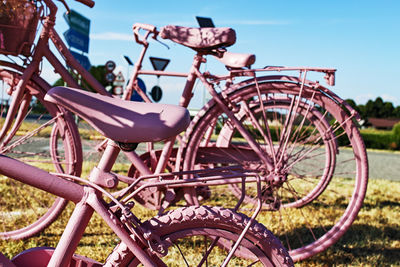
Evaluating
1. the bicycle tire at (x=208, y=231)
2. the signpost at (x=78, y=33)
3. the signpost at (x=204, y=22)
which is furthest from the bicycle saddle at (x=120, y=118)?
the signpost at (x=78, y=33)

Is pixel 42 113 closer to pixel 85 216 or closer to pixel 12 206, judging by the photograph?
pixel 12 206

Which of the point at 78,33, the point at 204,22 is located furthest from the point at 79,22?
the point at 204,22

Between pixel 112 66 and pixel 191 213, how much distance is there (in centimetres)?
864

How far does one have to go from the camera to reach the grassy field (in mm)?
2607

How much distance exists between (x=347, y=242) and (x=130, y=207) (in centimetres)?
221

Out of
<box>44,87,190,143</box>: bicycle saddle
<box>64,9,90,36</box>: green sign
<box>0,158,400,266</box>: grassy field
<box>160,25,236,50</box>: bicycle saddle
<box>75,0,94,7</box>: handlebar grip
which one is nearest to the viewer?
<box>44,87,190,143</box>: bicycle saddle

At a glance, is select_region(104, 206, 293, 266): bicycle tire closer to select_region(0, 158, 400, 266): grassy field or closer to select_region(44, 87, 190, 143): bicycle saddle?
select_region(44, 87, 190, 143): bicycle saddle

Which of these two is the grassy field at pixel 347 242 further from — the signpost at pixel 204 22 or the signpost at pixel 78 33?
the signpost at pixel 78 33

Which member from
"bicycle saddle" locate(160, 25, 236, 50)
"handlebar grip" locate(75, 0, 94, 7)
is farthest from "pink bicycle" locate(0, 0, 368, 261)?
"handlebar grip" locate(75, 0, 94, 7)

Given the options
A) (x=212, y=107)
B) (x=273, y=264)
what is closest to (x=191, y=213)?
(x=273, y=264)

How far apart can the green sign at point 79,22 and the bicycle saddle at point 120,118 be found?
841 centimetres

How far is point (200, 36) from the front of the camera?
2367 mm

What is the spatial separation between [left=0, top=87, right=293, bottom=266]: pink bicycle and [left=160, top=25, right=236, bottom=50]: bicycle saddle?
3.54 ft

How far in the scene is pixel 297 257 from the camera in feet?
8.02
